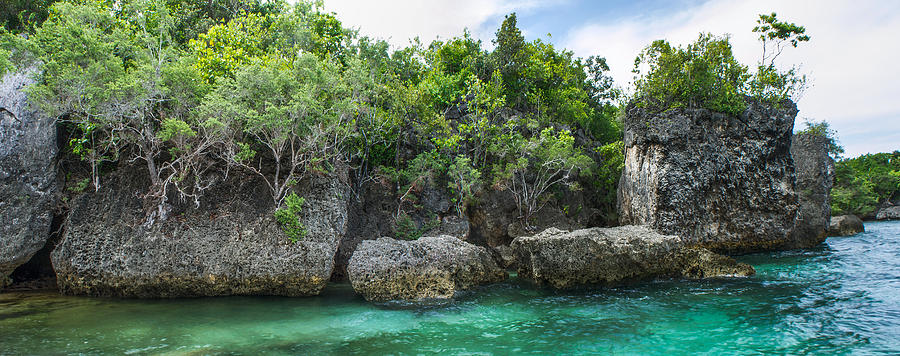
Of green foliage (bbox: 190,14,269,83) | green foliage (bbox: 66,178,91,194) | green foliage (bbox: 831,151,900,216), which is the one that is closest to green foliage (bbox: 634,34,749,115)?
green foliage (bbox: 190,14,269,83)

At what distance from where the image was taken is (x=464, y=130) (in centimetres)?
2064

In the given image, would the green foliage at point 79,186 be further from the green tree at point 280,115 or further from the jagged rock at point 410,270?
the jagged rock at point 410,270

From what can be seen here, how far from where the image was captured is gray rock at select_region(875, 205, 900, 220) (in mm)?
44338

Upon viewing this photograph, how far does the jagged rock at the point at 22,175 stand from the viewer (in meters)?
11.9

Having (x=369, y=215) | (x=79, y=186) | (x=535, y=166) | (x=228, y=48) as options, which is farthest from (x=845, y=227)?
(x=79, y=186)

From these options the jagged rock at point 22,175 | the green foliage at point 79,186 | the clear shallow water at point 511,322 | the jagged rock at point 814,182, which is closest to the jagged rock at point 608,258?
the clear shallow water at point 511,322

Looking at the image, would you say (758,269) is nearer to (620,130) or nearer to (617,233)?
(617,233)

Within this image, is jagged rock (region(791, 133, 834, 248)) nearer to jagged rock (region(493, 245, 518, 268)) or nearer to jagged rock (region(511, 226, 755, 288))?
jagged rock (region(511, 226, 755, 288))

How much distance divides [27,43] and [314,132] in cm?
760

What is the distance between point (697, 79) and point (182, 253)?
71.9 ft

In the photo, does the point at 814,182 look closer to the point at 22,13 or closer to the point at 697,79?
the point at 697,79

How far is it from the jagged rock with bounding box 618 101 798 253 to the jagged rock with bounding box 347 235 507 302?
993 cm

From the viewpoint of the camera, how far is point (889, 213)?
147 feet

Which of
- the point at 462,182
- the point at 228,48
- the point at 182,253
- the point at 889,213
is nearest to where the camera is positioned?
the point at 182,253
